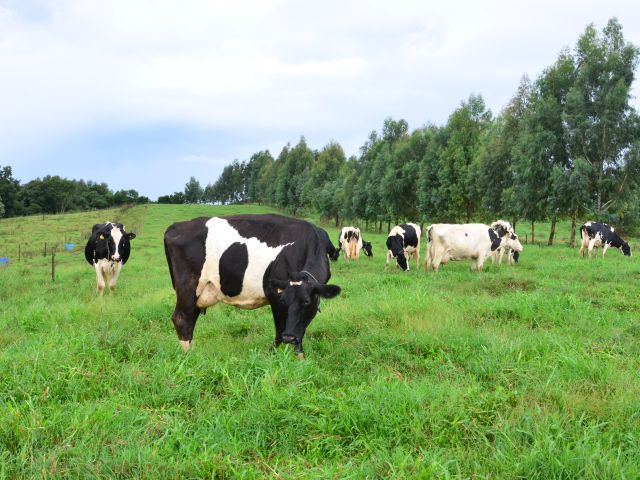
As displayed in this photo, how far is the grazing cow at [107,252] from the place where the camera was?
12.2 m

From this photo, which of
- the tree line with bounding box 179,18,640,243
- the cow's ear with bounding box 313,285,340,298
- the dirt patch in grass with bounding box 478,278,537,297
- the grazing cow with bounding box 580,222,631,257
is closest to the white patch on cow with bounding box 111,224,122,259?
the cow's ear with bounding box 313,285,340,298

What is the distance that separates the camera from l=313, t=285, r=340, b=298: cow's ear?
5797mm

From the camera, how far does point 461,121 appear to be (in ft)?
124

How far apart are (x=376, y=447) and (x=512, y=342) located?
334cm

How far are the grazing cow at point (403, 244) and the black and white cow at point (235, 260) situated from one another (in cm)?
1124

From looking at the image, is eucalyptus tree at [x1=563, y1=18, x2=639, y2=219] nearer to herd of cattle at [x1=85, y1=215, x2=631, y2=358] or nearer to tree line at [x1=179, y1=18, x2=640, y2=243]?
tree line at [x1=179, y1=18, x2=640, y2=243]

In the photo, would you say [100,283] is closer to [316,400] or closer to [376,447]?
[316,400]

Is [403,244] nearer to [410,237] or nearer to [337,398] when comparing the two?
[410,237]

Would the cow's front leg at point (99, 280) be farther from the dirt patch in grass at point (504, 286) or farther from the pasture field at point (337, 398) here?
the dirt patch in grass at point (504, 286)

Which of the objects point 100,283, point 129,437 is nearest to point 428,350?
point 129,437

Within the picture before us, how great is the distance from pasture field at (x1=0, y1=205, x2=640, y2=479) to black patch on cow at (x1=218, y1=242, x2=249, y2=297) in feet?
2.98

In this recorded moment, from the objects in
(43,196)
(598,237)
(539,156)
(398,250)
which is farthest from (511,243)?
(43,196)

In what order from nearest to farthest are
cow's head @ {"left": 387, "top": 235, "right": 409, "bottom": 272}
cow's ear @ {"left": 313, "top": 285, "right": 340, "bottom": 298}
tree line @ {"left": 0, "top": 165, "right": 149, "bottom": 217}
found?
cow's ear @ {"left": 313, "top": 285, "right": 340, "bottom": 298} → cow's head @ {"left": 387, "top": 235, "right": 409, "bottom": 272} → tree line @ {"left": 0, "top": 165, "right": 149, "bottom": 217}

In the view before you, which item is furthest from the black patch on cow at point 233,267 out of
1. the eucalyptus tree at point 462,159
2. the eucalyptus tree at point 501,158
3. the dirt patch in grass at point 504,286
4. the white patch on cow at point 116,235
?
the eucalyptus tree at point 462,159
